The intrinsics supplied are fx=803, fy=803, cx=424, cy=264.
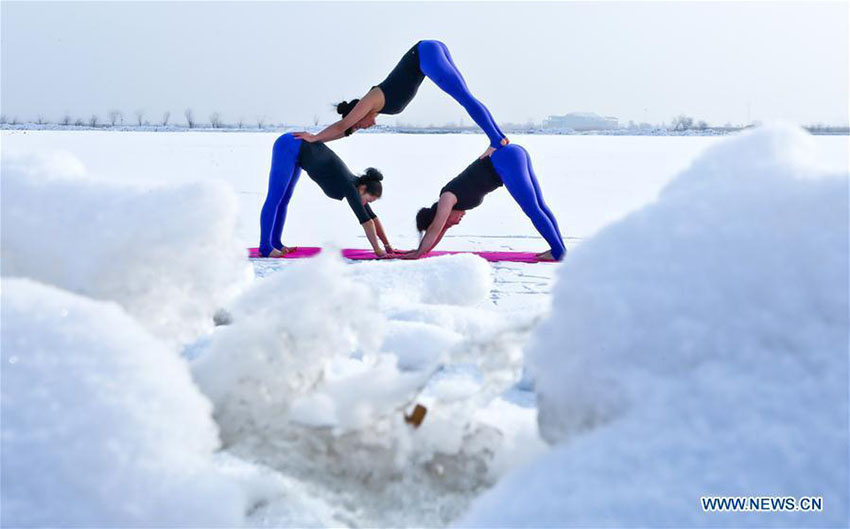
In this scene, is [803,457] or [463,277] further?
[463,277]

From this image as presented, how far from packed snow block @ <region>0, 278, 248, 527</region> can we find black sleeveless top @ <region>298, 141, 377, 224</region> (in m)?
3.44

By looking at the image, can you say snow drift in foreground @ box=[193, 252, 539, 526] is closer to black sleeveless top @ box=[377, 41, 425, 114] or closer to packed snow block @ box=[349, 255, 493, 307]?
packed snow block @ box=[349, 255, 493, 307]

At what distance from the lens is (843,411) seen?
83 cm

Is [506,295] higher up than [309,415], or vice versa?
[309,415]

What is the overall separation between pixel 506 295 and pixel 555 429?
2.21 m

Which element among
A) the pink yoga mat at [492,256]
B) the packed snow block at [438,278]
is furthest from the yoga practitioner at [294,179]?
the packed snow block at [438,278]

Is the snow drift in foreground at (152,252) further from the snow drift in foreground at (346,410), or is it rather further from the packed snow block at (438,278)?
the packed snow block at (438,278)

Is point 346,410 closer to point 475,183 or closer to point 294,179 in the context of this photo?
point 475,183

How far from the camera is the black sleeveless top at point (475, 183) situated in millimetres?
4375

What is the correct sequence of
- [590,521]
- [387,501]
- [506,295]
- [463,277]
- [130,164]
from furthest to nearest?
[130,164] → [506,295] → [463,277] → [387,501] → [590,521]

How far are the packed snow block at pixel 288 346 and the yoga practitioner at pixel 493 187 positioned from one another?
3.09 meters

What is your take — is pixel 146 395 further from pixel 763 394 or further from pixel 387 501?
pixel 763 394

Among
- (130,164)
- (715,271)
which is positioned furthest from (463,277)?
(130,164)

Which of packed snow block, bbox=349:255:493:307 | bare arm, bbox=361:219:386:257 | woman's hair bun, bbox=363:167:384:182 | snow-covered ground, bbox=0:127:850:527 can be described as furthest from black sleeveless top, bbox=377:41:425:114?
snow-covered ground, bbox=0:127:850:527
